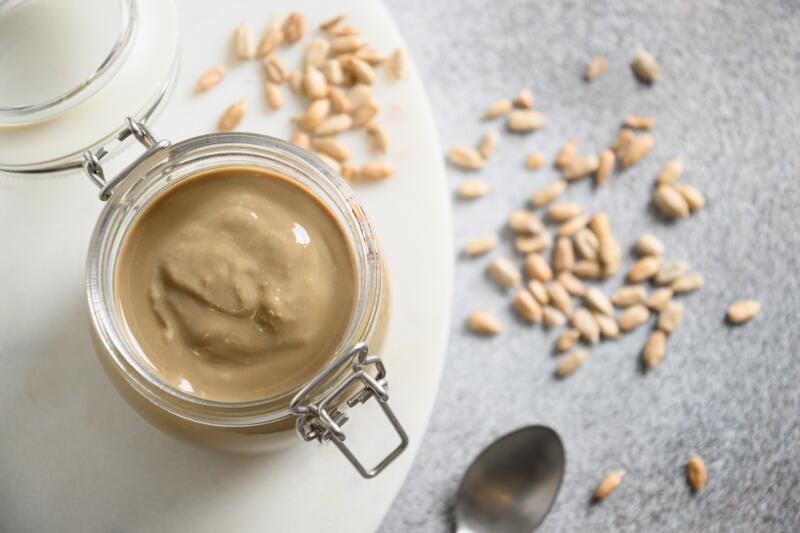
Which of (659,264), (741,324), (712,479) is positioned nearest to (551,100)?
(659,264)

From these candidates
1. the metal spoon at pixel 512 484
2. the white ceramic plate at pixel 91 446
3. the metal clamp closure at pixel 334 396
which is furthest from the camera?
the metal spoon at pixel 512 484

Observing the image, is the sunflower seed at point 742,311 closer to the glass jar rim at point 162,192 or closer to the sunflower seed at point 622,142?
the sunflower seed at point 622,142

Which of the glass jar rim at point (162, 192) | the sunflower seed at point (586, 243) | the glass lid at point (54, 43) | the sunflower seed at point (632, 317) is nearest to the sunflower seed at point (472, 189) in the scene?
the sunflower seed at point (586, 243)

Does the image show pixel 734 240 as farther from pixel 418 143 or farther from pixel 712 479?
pixel 418 143

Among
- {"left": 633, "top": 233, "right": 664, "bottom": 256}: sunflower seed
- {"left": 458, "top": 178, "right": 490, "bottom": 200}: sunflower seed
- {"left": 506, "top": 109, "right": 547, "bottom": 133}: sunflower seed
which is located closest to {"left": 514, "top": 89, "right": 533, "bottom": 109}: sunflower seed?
{"left": 506, "top": 109, "right": 547, "bottom": 133}: sunflower seed

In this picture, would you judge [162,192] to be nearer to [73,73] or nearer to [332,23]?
[73,73]

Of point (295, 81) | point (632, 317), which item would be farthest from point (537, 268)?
point (295, 81)

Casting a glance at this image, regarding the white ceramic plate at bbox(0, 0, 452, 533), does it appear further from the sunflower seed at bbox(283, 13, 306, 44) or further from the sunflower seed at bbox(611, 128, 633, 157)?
the sunflower seed at bbox(611, 128, 633, 157)
